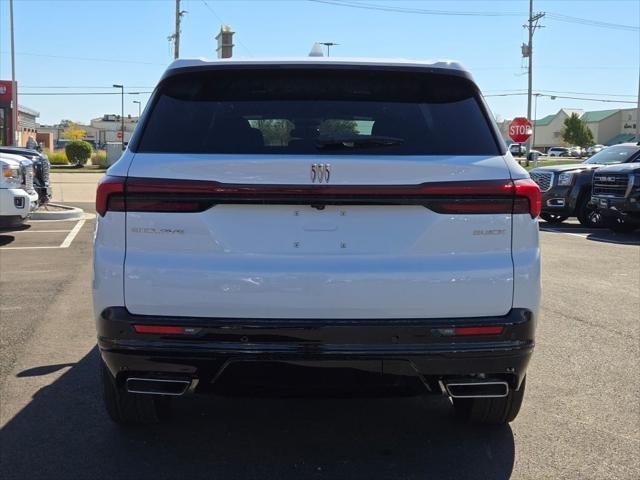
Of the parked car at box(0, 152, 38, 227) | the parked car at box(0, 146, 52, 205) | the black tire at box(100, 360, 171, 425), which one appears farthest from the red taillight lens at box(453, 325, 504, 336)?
the parked car at box(0, 146, 52, 205)

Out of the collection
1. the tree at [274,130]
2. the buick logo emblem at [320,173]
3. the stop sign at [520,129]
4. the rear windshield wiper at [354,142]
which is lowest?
the buick logo emblem at [320,173]

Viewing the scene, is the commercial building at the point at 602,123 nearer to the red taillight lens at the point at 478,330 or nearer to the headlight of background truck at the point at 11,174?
the headlight of background truck at the point at 11,174

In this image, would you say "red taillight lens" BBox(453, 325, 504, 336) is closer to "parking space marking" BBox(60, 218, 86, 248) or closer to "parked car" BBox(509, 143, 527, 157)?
"parked car" BBox(509, 143, 527, 157)

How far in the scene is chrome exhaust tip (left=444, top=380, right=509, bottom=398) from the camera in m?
3.15

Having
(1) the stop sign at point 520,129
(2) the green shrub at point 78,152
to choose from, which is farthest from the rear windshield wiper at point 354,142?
(2) the green shrub at point 78,152

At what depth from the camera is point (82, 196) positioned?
2062cm

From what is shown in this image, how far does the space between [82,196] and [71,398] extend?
17.3m

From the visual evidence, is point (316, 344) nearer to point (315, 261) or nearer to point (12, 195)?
point (315, 261)

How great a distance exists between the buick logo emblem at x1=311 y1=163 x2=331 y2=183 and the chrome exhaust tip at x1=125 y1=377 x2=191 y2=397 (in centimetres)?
108

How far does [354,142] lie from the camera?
3.06 m

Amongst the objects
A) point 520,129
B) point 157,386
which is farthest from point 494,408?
point 520,129

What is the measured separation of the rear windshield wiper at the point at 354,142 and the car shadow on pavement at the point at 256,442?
164cm

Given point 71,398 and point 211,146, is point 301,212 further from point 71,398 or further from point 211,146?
point 71,398

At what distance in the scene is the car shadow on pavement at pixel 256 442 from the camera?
346cm
